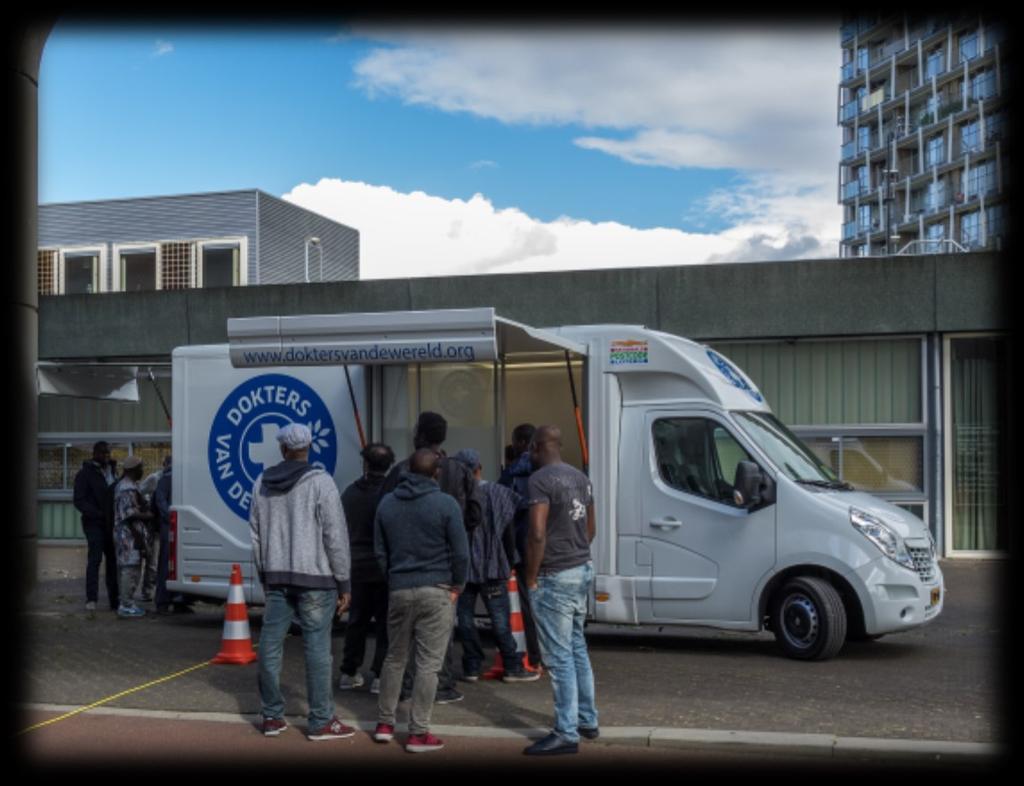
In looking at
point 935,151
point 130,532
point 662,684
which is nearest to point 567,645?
point 662,684

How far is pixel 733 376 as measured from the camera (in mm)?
11812

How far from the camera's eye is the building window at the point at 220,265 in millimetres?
29094

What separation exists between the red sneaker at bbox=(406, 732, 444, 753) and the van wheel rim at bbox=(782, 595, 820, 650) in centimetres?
394

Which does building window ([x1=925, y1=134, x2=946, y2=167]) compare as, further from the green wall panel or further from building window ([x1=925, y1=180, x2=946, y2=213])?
the green wall panel

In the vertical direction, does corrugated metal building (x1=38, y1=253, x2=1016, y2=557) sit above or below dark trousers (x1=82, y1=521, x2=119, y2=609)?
above

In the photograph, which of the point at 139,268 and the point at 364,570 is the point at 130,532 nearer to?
the point at 364,570

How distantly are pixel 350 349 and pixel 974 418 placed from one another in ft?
38.6

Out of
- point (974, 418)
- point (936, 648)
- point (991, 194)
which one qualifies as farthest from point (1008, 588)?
point (991, 194)

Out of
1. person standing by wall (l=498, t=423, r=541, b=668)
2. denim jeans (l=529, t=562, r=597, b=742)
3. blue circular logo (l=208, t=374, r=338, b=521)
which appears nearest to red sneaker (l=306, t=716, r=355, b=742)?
denim jeans (l=529, t=562, r=597, b=742)

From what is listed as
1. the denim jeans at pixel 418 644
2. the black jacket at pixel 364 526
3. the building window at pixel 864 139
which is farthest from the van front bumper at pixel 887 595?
the building window at pixel 864 139

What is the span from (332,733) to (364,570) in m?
1.62

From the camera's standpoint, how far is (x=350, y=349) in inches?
407

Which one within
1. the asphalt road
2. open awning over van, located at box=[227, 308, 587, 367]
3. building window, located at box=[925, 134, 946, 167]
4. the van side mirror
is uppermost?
building window, located at box=[925, 134, 946, 167]

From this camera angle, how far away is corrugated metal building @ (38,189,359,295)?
29.2 meters
